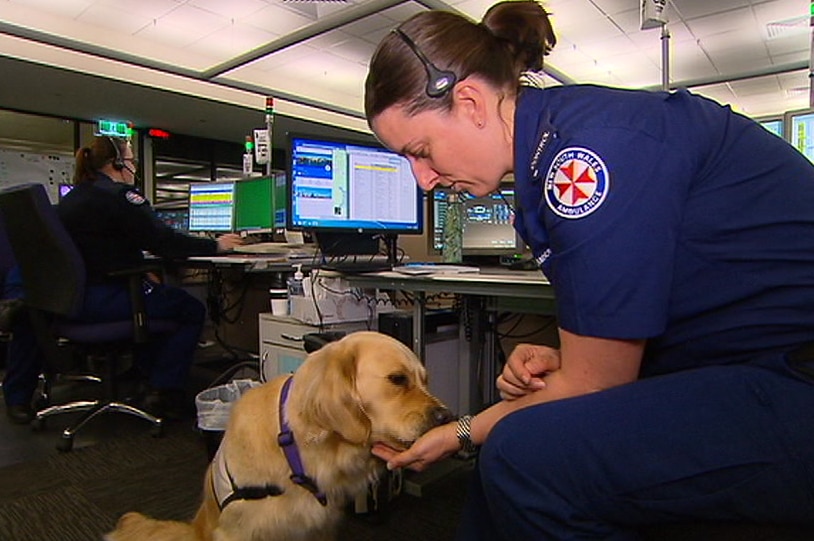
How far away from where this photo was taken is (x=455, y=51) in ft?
2.63

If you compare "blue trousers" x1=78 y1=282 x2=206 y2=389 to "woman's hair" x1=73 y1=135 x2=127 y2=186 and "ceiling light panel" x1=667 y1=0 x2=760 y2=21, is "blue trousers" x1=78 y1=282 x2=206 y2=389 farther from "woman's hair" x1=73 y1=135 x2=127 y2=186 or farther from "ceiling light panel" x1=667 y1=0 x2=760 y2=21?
"ceiling light panel" x1=667 y1=0 x2=760 y2=21

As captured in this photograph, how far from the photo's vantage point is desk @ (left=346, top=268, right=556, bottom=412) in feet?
4.64

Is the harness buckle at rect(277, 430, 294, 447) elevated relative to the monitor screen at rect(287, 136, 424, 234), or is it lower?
lower

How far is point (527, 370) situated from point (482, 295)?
86cm

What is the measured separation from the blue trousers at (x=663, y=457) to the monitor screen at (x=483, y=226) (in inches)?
67.8

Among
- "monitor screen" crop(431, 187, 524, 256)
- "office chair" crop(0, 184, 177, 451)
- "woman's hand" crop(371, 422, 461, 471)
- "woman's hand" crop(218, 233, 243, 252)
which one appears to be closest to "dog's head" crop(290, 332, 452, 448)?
"woman's hand" crop(371, 422, 461, 471)

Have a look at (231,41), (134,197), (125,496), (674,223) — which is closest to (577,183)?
(674,223)

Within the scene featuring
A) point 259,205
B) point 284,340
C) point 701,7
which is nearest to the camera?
point 284,340

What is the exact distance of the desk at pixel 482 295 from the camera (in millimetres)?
1415

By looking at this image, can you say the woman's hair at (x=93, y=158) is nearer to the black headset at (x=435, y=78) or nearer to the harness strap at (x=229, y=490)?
the harness strap at (x=229, y=490)

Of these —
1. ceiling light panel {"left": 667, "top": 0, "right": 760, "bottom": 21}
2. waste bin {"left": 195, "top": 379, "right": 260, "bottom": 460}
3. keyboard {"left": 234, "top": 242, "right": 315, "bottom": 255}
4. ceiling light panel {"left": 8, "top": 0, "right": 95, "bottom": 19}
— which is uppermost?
ceiling light panel {"left": 667, "top": 0, "right": 760, "bottom": 21}

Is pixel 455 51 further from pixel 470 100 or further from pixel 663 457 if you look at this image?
pixel 663 457

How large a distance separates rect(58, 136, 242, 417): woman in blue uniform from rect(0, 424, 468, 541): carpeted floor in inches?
16.3

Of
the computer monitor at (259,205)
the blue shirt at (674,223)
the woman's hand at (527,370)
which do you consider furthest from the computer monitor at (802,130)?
the computer monitor at (259,205)
